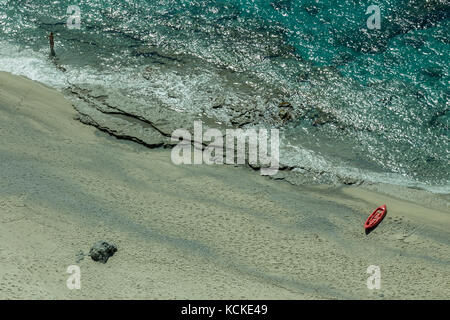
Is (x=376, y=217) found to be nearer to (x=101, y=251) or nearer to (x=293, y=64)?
(x=101, y=251)

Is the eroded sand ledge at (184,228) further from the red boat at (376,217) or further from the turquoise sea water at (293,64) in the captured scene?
the turquoise sea water at (293,64)

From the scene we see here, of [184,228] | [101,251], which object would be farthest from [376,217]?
[101,251]

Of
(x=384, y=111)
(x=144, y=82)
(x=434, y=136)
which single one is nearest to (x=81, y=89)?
(x=144, y=82)

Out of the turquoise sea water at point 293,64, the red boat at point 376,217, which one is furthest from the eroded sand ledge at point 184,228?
the turquoise sea water at point 293,64

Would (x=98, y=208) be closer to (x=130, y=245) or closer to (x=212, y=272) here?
(x=130, y=245)

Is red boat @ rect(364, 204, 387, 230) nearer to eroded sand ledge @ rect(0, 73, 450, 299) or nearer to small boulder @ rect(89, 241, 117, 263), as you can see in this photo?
eroded sand ledge @ rect(0, 73, 450, 299)
